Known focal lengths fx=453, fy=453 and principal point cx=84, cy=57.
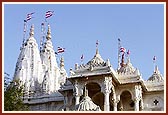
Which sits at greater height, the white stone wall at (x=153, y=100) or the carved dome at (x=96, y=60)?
the carved dome at (x=96, y=60)

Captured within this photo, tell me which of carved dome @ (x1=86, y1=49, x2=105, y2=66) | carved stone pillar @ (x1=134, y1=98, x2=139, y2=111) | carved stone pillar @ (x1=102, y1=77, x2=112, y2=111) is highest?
carved dome @ (x1=86, y1=49, x2=105, y2=66)

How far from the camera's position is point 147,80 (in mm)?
25875

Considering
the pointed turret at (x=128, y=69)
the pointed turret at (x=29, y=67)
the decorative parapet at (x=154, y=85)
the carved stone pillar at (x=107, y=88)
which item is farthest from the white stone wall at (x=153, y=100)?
the pointed turret at (x=29, y=67)

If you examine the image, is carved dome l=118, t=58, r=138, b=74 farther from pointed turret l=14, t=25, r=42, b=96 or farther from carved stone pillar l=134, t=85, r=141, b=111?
pointed turret l=14, t=25, r=42, b=96

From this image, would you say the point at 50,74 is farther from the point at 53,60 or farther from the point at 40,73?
the point at 53,60

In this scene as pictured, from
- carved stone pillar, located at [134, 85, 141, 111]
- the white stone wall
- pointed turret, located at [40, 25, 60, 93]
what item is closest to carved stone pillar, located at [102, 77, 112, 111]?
carved stone pillar, located at [134, 85, 141, 111]

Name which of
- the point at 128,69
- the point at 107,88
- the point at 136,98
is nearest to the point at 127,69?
the point at 128,69

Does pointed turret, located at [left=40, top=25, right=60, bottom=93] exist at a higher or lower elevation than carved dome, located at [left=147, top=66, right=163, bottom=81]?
higher

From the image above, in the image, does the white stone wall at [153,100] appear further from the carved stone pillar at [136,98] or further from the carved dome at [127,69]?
the carved dome at [127,69]

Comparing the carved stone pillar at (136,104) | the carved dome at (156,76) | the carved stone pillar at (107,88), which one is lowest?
the carved stone pillar at (136,104)

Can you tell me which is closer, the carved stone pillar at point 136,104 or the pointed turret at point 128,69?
the carved stone pillar at point 136,104

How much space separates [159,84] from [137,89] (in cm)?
160

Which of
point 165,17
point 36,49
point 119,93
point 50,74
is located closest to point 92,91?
point 119,93

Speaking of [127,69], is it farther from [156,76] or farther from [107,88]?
[107,88]
